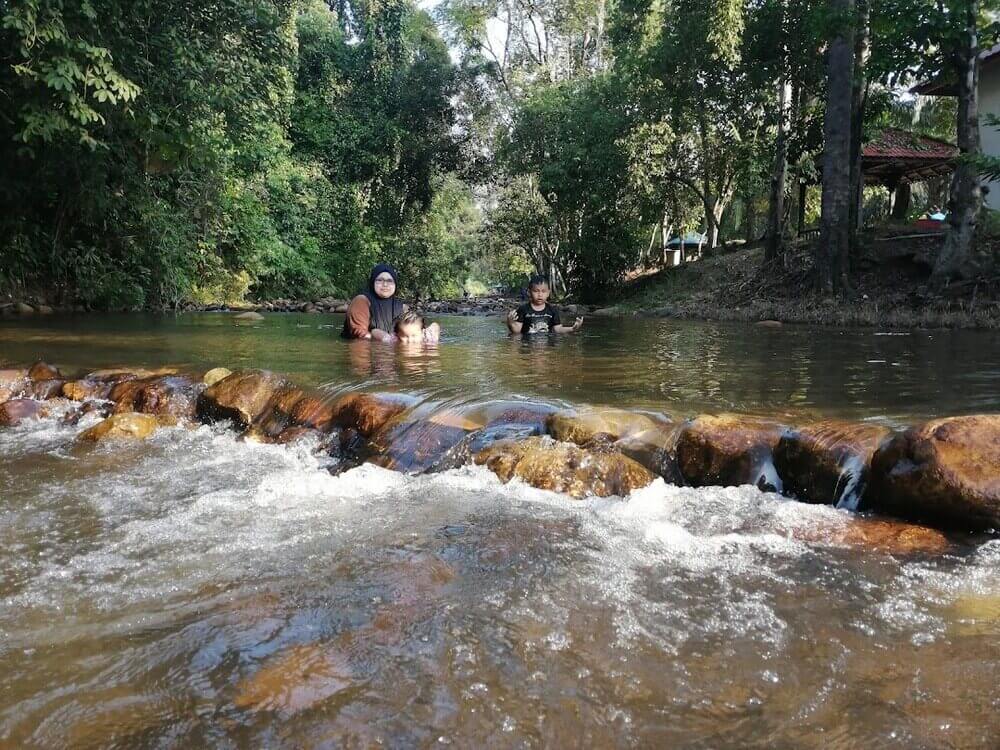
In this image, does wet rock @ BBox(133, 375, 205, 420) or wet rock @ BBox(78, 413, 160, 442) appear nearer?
wet rock @ BBox(78, 413, 160, 442)

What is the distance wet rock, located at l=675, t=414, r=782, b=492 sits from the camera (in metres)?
4.18

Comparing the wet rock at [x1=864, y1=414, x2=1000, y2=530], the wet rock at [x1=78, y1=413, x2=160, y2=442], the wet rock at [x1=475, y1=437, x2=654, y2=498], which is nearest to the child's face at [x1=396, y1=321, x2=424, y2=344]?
the wet rock at [x1=78, y1=413, x2=160, y2=442]

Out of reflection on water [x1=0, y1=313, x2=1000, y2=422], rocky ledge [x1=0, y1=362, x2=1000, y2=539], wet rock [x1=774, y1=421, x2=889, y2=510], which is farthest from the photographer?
reflection on water [x1=0, y1=313, x2=1000, y2=422]

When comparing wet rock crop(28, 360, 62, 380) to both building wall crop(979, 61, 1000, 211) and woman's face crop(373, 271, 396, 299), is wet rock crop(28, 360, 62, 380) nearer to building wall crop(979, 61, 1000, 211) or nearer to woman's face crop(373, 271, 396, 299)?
woman's face crop(373, 271, 396, 299)

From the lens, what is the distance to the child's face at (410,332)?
1016 cm

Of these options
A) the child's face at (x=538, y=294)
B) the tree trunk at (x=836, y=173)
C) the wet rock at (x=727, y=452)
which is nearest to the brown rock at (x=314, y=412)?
the wet rock at (x=727, y=452)

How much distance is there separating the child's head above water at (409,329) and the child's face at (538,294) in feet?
6.36

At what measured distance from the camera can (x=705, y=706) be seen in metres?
2.06

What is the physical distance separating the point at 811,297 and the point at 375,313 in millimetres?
9376

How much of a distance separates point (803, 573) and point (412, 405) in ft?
10.1

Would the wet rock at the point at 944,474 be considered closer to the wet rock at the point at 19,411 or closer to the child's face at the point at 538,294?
the wet rock at the point at 19,411

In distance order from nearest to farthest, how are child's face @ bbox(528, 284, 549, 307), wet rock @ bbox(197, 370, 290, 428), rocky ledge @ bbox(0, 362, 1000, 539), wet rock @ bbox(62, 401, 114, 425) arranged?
rocky ledge @ bbox(0, 362, 1000, 539), wet rock @ bbox(197, 370, 290, 428), wet rock @ bbox(62, 401, 114, 425), child's face @ bbox(528, 284, 549, 307)

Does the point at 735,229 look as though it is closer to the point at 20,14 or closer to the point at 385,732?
the point at 20,14

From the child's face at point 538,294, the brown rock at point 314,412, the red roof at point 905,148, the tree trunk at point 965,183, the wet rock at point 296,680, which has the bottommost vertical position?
the wet rock at point 296,680
